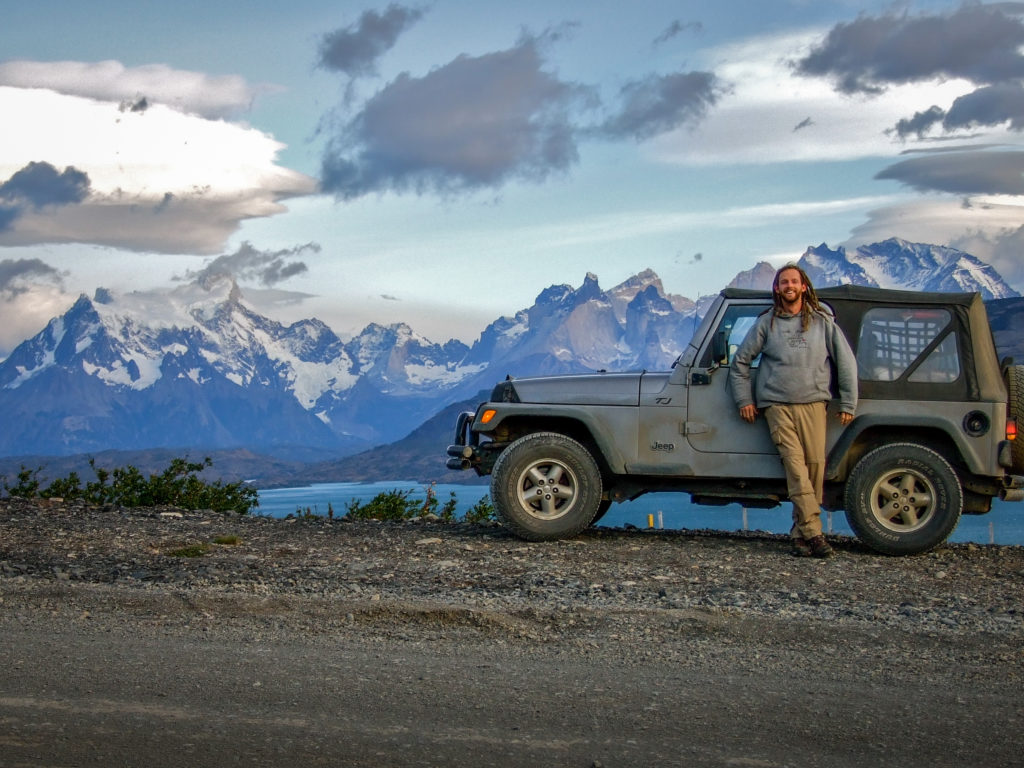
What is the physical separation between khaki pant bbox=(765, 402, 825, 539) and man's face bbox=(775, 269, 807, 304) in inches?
35.0

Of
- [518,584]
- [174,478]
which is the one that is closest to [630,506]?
[174,478]

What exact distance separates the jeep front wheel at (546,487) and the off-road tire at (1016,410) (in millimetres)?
3555

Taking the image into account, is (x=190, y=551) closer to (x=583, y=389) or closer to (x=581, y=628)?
(x=583, y=389)

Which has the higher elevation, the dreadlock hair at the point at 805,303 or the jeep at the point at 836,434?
the dreadlock hair at the point at 805,303

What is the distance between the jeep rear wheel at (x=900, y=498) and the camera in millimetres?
9453

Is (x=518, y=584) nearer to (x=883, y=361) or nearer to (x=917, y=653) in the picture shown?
(x=917, y=653)

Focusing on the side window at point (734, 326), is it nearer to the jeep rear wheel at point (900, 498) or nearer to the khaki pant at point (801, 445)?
the khaki pant at point (801, 445)

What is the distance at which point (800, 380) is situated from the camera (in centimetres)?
920

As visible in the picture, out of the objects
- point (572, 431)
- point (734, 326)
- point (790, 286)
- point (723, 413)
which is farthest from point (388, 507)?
point (790, 286)

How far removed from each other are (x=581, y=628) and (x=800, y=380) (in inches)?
139

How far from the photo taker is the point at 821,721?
4758 mm

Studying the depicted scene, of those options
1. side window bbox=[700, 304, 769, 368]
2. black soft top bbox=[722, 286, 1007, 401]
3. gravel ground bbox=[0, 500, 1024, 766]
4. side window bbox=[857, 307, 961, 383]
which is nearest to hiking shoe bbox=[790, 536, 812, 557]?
gravel ground bbox=[0, 500, 1024, 766]

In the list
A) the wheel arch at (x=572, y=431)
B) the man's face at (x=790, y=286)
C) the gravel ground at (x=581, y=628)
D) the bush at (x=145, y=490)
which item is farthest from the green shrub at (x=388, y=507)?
the man's face at (x=790, y=286)

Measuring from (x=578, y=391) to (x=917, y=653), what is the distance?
4605 mm
